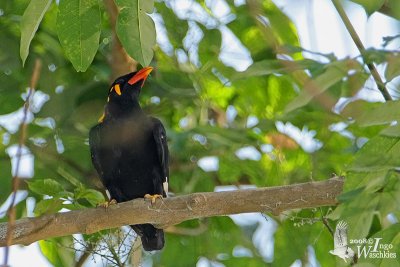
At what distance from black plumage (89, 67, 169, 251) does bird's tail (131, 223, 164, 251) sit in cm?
34

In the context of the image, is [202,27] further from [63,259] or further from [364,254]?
[364,254]

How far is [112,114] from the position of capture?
5562 mm

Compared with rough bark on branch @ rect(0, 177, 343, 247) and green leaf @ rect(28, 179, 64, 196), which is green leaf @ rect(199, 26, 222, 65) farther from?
green leaf @ rect(28, 179, 64, 196)

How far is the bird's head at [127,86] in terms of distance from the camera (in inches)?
216

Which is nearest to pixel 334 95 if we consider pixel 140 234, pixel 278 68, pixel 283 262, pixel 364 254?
pixel 278 68

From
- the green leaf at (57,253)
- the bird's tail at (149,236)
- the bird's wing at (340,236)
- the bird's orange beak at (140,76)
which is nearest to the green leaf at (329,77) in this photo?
the bird's wing at (340,236)

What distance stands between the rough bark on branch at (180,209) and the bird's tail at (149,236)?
870mm

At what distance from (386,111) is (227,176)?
2.72m

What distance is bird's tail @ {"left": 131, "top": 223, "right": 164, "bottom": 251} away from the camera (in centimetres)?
513

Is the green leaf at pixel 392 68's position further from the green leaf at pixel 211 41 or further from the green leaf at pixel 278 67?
the green leaf at pixel 211 41

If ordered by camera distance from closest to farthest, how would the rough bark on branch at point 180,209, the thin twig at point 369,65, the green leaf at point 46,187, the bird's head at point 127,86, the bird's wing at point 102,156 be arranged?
the thin twig at point 369,65, the rough bark on branch at point 180,209, the green leaf at point 46,187, the bird's wing at point 102,156, the bird's head at point 127,86

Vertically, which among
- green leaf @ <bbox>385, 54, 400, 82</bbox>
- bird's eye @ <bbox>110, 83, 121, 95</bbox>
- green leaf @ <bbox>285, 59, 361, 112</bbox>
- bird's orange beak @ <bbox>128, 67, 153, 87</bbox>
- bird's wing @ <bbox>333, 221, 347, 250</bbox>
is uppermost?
green leaf @ <bbox>385, 54, 400, 82</bbox>

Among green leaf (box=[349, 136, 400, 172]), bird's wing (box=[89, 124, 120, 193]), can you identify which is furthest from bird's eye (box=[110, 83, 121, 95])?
green leaf (box=[349, 136, 400, 172])

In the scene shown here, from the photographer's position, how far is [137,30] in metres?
3.37
